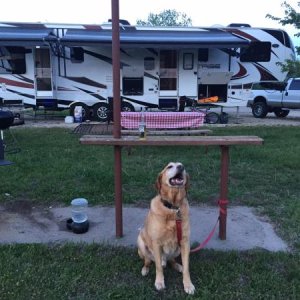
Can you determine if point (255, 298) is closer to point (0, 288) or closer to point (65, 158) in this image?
point (0, 288)

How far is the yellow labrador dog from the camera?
308 cm

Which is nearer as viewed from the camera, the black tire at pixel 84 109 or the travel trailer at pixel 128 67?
the travel trailer at pixel 128 67

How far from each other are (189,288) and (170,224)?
49cm

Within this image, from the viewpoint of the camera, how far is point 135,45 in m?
13.5

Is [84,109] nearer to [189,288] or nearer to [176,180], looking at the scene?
[176,180]

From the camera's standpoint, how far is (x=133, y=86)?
1455 cm

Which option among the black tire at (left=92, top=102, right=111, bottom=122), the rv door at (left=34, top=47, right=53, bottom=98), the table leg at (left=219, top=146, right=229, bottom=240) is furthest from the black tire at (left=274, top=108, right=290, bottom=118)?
the table leg at (left=219, top=146, right=229, bottom=240)

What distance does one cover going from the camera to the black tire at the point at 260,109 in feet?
54.2

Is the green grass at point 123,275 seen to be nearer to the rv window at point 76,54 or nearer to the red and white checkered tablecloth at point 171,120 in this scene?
the red and white checkered tablecloth at point 171,120

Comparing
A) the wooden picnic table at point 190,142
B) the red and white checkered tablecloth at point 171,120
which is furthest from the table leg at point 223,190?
the red and white checkered tablecloth at point 171,120

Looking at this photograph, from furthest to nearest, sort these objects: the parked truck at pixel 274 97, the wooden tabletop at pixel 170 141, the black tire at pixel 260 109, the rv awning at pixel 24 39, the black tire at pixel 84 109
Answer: the black tire at pixel 260 109
the parked truck at pixel 274 97
the black tire at pixel 84 109
the rv awning at pixel 24 39
the wooden tabletop at pixel 170 141

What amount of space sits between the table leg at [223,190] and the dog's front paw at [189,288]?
1.01 m

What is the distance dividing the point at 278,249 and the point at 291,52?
1377 centimetres

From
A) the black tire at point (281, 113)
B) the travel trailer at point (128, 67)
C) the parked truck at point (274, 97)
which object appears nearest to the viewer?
the travel trailer at point (128, 67)
